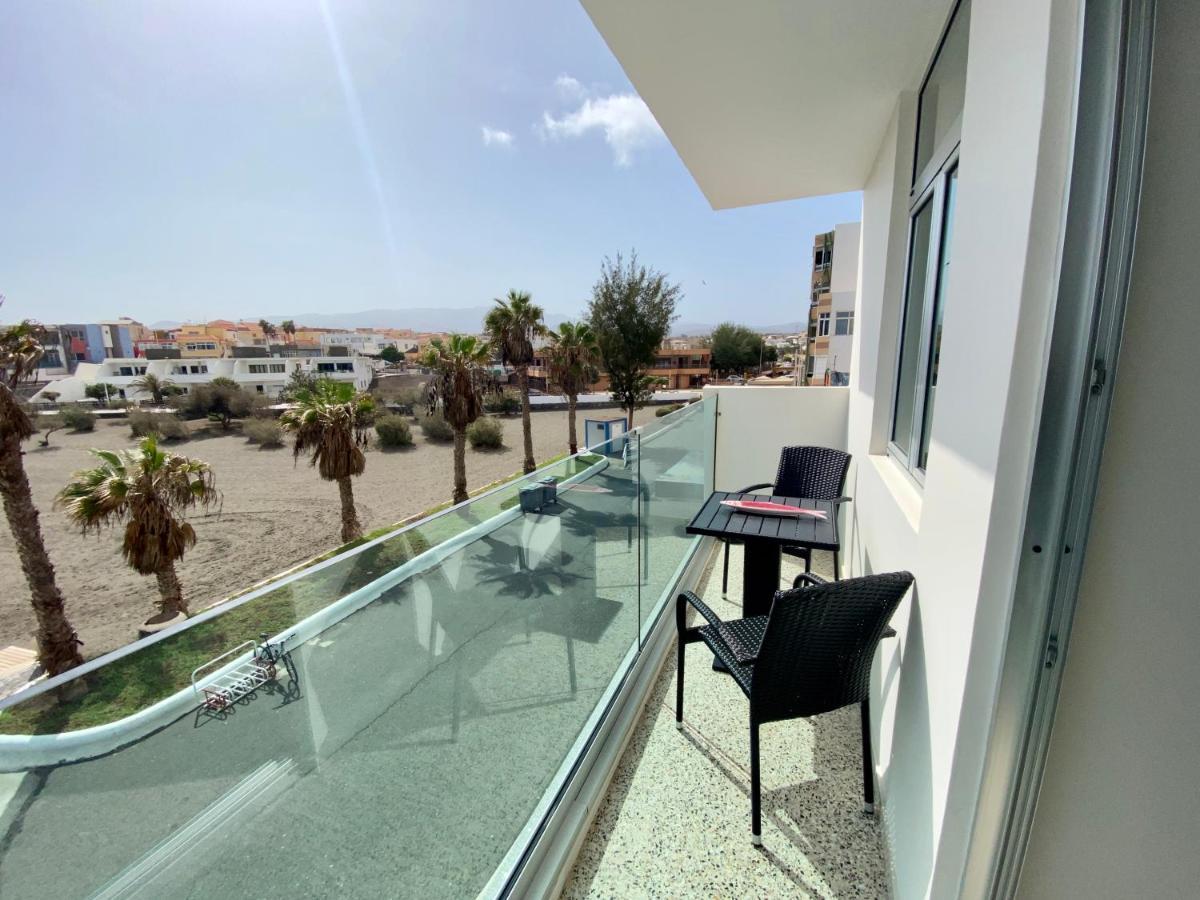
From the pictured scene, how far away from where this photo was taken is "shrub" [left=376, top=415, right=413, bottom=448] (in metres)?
32.9

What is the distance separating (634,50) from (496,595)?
229 cm

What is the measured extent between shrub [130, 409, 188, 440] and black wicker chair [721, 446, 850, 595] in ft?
150

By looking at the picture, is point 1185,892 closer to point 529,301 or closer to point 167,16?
point 167,16

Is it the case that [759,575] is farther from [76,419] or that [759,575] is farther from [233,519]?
[76,419]

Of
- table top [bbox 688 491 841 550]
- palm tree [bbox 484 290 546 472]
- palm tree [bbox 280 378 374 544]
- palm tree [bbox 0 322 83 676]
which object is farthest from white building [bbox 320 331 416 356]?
table top [bbox 688 491 841 550]

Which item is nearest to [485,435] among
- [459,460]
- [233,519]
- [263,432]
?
Result: [233,519]

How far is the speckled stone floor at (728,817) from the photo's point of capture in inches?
62.4

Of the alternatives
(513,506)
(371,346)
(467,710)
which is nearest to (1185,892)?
(467,710)

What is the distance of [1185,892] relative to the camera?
87 cm

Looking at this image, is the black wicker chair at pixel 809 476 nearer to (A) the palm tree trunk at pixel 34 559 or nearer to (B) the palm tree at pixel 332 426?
(A) the palm tree trunk at pixel 34 559

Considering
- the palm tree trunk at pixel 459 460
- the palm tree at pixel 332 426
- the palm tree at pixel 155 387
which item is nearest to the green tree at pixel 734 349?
the palm tree trunk at pixel 459 460

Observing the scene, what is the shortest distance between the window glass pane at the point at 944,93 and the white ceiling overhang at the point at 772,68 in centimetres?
7

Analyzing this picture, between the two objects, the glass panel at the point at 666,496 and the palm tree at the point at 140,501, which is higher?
the glass panel at the point at 666,496

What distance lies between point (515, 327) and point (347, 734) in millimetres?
18444
